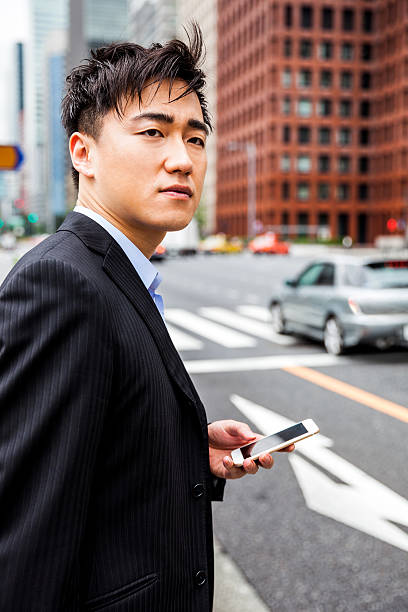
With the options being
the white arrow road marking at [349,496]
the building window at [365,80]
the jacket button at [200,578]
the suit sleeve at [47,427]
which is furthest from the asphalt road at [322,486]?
the building window at [365,80]

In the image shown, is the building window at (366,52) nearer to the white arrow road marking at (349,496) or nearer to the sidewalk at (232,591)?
the white arrow road marking at (349,496)

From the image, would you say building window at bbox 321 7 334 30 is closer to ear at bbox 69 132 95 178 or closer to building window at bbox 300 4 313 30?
building window at bbox 300 4 313 30

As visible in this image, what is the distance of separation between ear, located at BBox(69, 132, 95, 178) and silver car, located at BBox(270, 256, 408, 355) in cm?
863

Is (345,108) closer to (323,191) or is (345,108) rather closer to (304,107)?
(304,107)

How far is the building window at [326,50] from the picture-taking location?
275 ft

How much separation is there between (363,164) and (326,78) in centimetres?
1108

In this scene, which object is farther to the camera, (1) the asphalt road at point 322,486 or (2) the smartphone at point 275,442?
(1) the asphalt road at point 322,486

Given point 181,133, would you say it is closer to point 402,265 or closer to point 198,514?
point 198,514

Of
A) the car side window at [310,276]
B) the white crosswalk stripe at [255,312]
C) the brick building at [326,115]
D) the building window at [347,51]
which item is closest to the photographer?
the car side window at [310,276]

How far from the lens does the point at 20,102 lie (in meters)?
168

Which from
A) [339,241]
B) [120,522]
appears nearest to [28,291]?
[120,522]

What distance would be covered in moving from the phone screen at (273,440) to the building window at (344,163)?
283 feet

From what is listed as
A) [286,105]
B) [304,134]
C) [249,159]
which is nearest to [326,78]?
[286,105]

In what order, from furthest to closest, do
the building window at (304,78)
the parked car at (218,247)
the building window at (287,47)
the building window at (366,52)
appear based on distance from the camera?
the building window at (366,52)
the building window at (304,78)
the building window at (287,47)
the parked car at (218,247)
